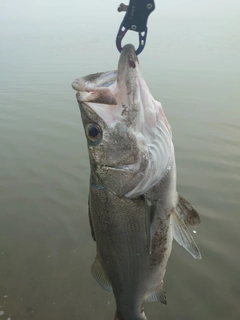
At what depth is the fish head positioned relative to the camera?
195 cm

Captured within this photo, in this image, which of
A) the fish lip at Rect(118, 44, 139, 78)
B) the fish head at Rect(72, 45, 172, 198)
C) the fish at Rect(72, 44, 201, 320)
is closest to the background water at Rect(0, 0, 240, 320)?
the fish at Rect(72, 44, 201, 320)

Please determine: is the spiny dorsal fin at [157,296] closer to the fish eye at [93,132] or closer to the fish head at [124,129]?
the fish head at [124,129]

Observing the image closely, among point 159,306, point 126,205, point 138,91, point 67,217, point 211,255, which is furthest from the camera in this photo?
point 67,217

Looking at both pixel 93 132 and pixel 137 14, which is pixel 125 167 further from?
pixel 137 14

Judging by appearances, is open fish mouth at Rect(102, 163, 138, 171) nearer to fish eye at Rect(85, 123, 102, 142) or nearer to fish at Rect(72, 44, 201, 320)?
fish at Rect(72, 44, 201, 320)

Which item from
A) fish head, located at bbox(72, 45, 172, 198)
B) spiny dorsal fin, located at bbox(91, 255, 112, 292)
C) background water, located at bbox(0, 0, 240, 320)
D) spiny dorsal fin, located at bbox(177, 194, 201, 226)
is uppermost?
fish head, located at bbox(72, 45, 172, 198)

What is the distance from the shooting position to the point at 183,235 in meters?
2.29

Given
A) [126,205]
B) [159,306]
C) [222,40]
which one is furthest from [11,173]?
[222,40]

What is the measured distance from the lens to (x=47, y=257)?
4.12 m

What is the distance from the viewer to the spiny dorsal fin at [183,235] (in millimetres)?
2258

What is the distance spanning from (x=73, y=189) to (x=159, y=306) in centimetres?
266

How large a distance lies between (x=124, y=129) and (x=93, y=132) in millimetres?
201

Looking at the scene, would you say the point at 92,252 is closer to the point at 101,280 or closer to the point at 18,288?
the point at 18,288

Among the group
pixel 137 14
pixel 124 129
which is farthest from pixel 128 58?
pixel 124 129
